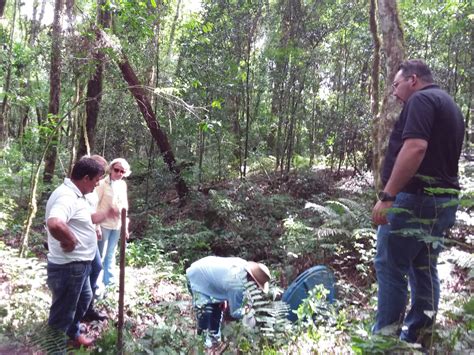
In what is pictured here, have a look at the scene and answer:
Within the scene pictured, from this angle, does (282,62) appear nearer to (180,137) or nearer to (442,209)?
(180,137)

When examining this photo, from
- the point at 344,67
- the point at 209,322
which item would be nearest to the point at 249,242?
the point at 209,322

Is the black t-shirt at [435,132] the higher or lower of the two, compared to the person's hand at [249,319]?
higher

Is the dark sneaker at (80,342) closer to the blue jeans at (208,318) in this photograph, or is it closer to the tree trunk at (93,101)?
the blue jeans at (208,318)

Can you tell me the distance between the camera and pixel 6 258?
21.3ft

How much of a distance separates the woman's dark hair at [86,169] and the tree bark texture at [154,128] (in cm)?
657

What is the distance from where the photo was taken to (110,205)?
19.4 ft

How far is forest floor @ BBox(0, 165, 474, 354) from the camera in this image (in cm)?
317

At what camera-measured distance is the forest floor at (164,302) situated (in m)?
3.17

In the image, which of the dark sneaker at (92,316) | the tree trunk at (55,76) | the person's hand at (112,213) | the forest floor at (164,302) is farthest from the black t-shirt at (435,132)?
the tree trunk at (55,76)

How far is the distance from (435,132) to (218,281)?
249 cm

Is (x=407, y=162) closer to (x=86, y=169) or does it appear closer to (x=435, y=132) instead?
(x=435, y=132)

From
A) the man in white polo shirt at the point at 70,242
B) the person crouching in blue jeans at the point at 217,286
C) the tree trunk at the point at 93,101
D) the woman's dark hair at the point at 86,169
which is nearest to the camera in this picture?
the man in white polo shirt at the point at 70,242

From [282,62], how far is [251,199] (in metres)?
5.23

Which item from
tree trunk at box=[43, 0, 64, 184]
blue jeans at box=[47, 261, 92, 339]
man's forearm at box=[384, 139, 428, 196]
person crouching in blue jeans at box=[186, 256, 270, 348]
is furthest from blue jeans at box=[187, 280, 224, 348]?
tree trunk at box=[43, 0, 64, 184]
